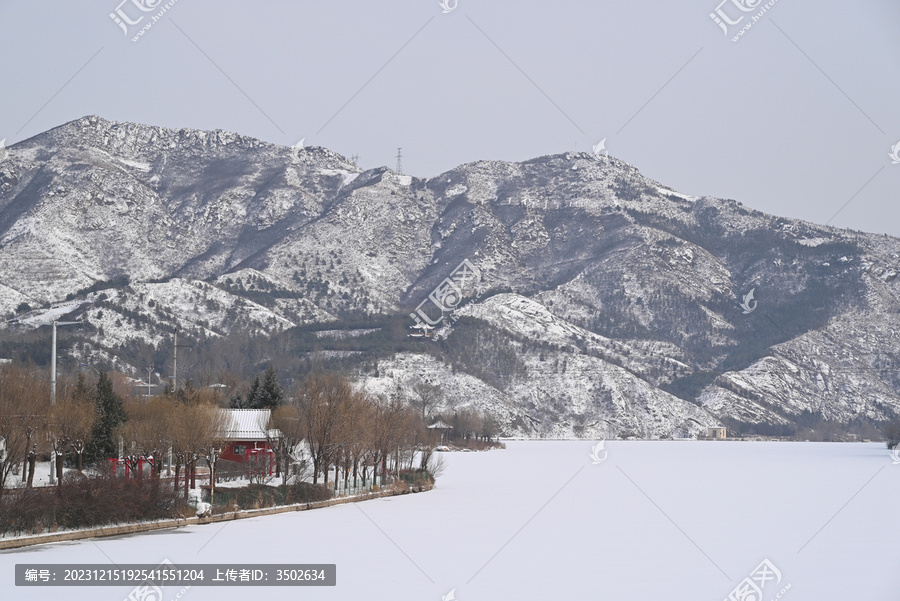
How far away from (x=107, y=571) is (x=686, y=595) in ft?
52.0

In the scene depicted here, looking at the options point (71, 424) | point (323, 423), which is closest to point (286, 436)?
point (323, 423)

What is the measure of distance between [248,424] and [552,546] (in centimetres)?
3619

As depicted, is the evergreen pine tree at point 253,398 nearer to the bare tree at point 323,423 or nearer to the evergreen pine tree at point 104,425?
the bare tree at point 323,423

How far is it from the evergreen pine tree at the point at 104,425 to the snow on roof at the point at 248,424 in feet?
24.8

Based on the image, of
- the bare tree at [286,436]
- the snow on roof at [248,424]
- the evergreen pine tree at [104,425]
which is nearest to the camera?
the evergreen pine tree at [104,425]

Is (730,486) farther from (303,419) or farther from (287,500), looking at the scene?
(287,500)

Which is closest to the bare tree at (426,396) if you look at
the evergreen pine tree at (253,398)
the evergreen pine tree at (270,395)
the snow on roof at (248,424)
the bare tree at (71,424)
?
the evergreen pine tree at (253,398)

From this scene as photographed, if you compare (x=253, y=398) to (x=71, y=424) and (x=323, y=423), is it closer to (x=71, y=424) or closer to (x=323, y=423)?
(x=323, y=423)

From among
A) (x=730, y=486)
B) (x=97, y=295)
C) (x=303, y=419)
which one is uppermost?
(x=97, y=295)

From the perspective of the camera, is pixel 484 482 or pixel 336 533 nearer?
pixel 336 533

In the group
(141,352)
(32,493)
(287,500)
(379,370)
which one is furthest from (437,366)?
(32,493)

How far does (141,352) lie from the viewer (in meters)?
178

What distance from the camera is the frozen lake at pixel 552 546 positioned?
93.8ft

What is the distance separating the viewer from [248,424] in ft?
228
